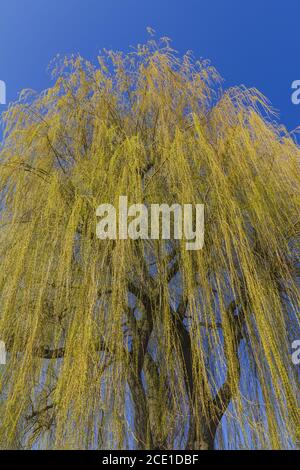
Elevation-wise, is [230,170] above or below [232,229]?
above

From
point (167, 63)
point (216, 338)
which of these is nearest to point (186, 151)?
point (167, 63)

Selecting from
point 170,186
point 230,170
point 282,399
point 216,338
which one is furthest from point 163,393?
point 230,170

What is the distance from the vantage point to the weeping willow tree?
6.53 feet

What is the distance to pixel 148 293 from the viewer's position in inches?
92.9

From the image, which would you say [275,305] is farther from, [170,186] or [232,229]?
[170,186]

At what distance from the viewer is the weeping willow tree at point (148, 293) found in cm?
199

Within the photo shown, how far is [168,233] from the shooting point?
2.34 m

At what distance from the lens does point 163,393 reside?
2201 millimetres

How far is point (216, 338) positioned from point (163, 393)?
41 cm
